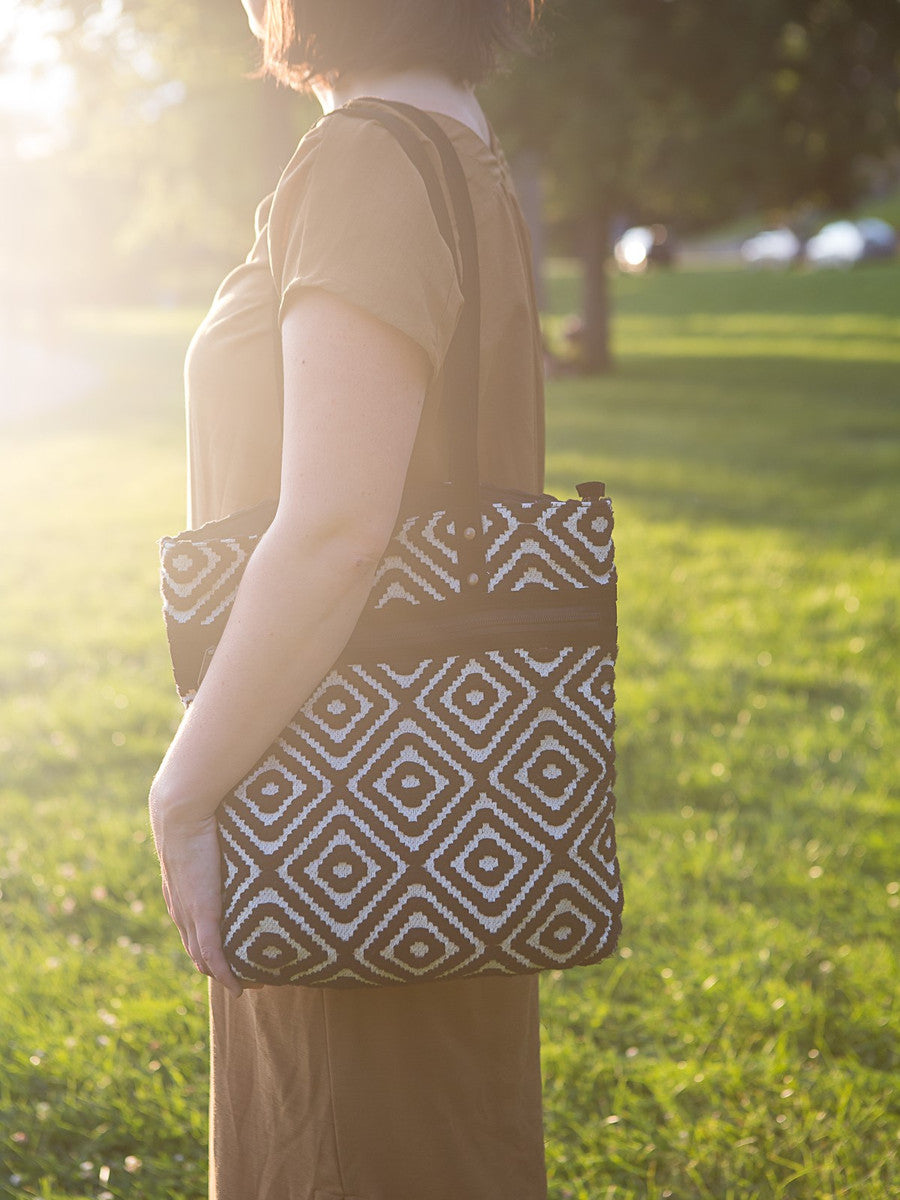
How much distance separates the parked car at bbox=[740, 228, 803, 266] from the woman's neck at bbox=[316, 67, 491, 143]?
4535 cm

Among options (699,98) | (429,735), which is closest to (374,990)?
(429,735)

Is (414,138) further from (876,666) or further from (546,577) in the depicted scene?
(876,666)

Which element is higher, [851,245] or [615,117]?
[851,245]

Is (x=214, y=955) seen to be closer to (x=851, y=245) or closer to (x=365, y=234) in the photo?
(x=365, y=234)

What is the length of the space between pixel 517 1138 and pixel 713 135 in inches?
594

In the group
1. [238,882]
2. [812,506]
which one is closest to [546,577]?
[238,882]

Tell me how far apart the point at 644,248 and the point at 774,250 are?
536 centimetres

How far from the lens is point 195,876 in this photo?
56.5 inches

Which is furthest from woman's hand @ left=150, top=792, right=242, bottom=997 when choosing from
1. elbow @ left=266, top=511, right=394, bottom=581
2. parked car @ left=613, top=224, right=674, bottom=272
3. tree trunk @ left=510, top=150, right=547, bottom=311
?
parked car @ left=613, top=224, right=674, bottom=272

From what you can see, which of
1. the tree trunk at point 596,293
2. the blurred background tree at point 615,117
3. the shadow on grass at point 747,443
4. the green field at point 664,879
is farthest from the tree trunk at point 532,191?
the green field at point 664,879

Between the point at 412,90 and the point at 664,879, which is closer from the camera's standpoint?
the point at 412,90

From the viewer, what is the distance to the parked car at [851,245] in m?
43.2

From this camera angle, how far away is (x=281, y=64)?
1.58 meters

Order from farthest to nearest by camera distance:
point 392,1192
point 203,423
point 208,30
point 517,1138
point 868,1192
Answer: point 208,30 → point 868,1192 → point 517,1138 → point 392,1192 → point 203,423
